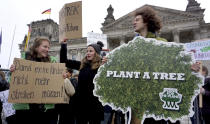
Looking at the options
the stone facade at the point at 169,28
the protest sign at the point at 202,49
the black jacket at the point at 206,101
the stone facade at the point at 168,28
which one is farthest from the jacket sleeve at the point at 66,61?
the stone facade at the point at 168,28

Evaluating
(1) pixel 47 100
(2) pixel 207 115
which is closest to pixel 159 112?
(1) pixel 47 100

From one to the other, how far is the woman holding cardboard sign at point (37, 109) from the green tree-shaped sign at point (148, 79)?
1.08m

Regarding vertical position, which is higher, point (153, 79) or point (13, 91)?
point (153, 79)

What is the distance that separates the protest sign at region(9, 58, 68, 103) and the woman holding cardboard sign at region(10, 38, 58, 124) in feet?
0.34

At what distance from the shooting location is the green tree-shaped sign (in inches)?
68.0

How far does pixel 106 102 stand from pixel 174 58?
948 millimetres

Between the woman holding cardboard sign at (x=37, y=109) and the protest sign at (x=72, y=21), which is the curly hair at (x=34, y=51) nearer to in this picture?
the woman holding cardboard sign at (x=37, y=109)

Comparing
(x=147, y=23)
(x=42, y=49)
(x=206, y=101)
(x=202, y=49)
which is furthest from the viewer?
(x=206, y=101)

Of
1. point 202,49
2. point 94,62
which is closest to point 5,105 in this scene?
point 94,62

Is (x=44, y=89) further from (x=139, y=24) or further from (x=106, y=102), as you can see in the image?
(x=139, y=24)

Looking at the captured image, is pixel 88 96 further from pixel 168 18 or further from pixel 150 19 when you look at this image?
pixel 168 18

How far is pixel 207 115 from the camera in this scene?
13.9ft

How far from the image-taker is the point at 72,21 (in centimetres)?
450

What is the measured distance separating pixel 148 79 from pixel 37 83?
1.80 meters
